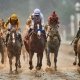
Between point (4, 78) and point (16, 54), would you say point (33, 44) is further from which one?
point (4, 78)

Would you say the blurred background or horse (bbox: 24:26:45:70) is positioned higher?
the blurred background

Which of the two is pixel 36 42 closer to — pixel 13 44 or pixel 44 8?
pixel 13 44

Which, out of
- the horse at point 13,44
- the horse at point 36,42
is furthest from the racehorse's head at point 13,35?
the horse at point 36,42

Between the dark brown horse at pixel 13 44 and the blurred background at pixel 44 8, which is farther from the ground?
the blurred background at pixel 44 8

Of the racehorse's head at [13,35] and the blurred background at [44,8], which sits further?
the blurred background at [44,8]

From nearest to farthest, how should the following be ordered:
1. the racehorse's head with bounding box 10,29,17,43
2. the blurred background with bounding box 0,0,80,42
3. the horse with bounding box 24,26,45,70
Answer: the racehorse's head with bounding box 10,29,17,43, the horse with bounding box 24,26,45,70, the blurred background with bounding box 0,0,80,42

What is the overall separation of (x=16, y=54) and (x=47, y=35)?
1.70 meters

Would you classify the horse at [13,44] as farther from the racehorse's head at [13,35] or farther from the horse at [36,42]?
the horse at [36,42]

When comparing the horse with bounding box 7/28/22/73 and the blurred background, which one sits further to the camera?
the blurred background

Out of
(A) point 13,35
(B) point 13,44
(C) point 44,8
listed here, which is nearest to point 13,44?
(B) point 13,44

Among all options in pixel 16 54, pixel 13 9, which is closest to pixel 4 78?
pixel 16 54

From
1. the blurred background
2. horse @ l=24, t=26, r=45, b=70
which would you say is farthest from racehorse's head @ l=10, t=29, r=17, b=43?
the blurred background

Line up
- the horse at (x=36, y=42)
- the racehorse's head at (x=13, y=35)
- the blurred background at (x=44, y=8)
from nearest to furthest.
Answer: the racehorse's head at (x=13, y=35)
the horse at (x=36, y=42)
the blurred background at (x=44, y=8)

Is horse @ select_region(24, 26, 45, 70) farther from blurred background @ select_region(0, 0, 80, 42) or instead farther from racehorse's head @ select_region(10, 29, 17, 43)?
blurred background @ select_region(0, 0, 80, 42)
